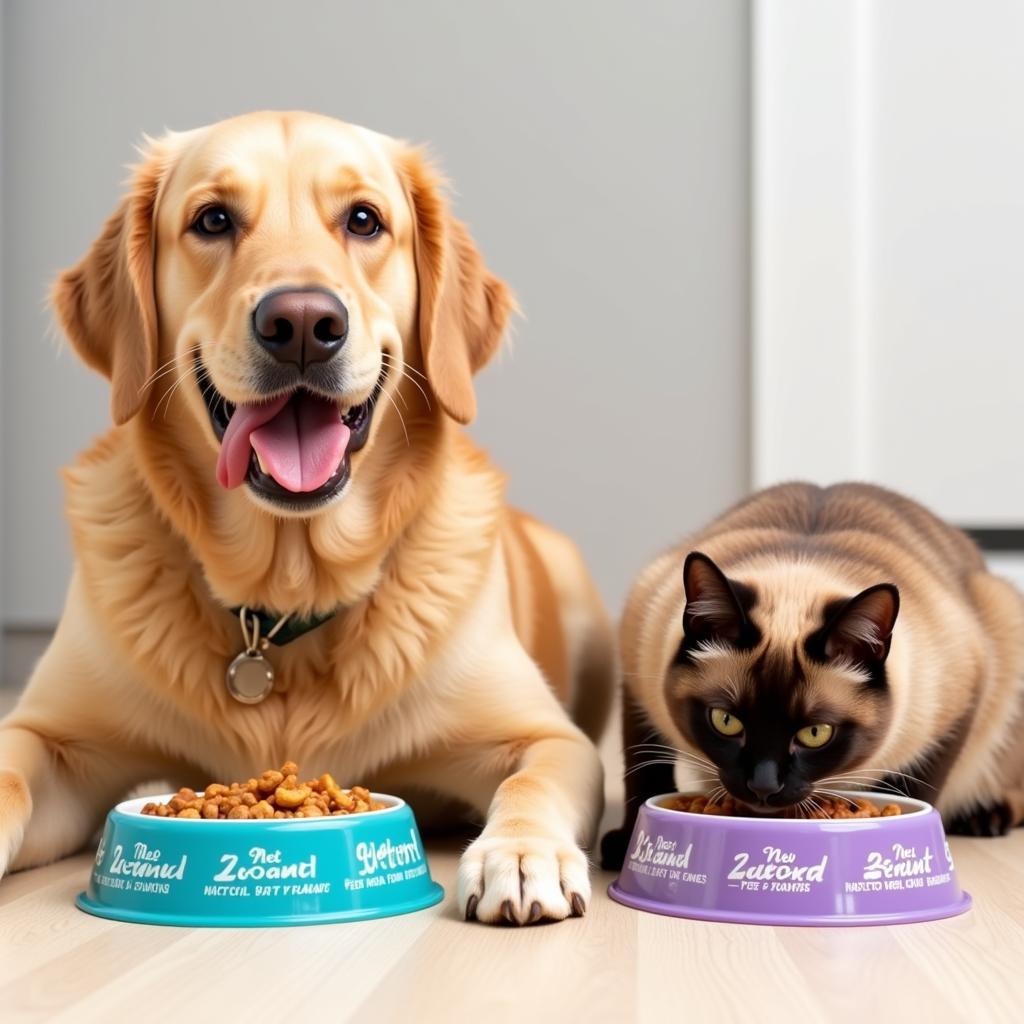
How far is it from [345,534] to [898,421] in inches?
136

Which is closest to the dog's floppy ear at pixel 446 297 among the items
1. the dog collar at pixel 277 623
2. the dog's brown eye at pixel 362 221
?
the dog's brown eye at pixel 362 221

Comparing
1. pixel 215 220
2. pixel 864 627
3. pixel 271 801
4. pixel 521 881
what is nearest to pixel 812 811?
pixel 864 627

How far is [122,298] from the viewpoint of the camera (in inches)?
88.9

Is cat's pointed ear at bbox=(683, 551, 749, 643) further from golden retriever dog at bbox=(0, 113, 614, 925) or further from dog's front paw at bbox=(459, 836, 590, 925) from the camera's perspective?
dog's front paw at bbox=(459, 836, 590, 925)

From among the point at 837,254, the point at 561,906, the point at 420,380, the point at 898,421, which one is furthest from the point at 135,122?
the point at 561,906

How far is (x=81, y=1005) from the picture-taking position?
1316 mm

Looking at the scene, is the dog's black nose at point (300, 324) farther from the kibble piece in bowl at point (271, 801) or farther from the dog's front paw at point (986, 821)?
the dog's front paw at point (986, 821)

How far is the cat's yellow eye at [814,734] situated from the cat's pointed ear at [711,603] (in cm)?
15

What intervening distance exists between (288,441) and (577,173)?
3322 mm

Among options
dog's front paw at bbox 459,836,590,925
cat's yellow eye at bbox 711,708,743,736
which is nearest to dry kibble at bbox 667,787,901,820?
cat's yellow eye at bbox 711,708,743,736

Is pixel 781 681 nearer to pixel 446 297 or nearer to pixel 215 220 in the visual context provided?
pixel 446 297

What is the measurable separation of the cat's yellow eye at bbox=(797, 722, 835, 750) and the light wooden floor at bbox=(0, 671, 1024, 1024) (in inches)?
11.9

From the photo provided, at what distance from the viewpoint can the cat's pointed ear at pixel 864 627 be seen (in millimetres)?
1879

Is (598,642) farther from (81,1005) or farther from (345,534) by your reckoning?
(81,1005)
